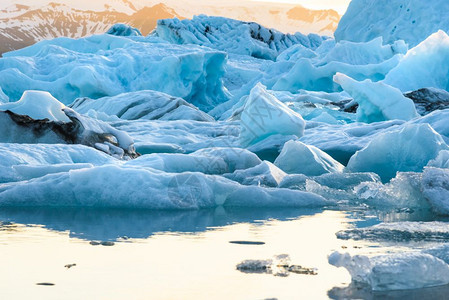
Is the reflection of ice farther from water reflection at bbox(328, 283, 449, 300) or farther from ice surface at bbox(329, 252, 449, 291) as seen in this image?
water reflection at bbox(328, 283, 449, 300)

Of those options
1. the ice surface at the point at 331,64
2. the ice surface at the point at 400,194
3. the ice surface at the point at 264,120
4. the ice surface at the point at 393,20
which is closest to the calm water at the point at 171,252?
the ice surface at the point at 400,194

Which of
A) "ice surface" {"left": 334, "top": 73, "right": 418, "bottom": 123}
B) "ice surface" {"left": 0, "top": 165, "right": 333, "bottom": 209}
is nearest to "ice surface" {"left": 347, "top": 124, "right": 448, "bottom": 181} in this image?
"ice surface" {"left": 0, "top": 165, "right": 333, "bottom": 209}

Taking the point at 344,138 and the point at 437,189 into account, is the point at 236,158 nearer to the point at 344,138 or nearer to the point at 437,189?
the point at 344,138

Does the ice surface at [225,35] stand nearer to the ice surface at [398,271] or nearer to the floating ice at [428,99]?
the floating ice at [428,99]

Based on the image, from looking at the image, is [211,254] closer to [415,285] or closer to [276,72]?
[415,285]

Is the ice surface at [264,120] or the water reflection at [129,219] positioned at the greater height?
the ice surface at [264,120]

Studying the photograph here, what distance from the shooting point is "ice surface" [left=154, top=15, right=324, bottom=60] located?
3056 centimetres

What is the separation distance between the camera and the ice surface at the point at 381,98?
1199 centimetres

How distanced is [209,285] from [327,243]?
49.1 inches

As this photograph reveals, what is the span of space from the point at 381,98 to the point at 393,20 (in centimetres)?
1031

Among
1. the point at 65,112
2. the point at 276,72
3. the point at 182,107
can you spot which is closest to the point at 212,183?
the point at 65,112

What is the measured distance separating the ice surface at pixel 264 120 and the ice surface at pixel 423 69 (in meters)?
5.40

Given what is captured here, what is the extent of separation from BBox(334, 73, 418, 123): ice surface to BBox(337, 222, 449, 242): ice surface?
8.00m

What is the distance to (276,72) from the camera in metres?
21.6
